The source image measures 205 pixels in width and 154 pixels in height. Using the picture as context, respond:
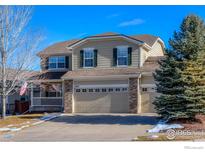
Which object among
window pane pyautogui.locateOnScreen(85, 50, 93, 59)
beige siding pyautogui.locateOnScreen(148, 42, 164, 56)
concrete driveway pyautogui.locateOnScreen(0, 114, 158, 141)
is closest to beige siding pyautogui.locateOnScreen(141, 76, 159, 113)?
beige siding pyautogui.locateOnScreen(148, 42, 164, 56)

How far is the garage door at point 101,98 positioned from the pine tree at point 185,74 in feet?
22.0

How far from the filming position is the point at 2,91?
A: 64.9ft

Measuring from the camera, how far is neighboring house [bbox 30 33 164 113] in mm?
21828

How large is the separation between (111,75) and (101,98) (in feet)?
5.13

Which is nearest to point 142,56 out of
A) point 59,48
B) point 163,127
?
point 59,48

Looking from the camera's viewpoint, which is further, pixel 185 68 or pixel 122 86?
pixel 122 86

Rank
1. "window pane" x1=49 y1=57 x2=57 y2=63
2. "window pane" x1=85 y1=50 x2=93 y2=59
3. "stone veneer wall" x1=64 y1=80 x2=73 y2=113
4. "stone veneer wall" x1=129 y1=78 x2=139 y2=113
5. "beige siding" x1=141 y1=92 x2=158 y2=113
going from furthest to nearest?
"window pane" x1=49 y1=57 x2=57 y2=63
"window pane" x1=85 y1=50 x2=93 y2=59
"stone veneer wall" x1=64 y1=80 x2=73 y2=113
"stone veneer wall" x1=129 y1=78 x2=139 y2=113
"beige siding" x1=141 y1=92 x2=158 y2=113

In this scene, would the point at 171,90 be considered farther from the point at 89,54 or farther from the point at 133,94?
the point at 89,54

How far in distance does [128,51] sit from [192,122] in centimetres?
945

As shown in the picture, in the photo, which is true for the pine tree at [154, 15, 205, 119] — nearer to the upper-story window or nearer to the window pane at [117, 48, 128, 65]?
the window pane at [117, 48, 128, 65]

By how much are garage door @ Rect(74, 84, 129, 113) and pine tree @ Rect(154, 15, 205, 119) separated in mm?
6698

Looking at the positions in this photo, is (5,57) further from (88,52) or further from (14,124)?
(88,52)

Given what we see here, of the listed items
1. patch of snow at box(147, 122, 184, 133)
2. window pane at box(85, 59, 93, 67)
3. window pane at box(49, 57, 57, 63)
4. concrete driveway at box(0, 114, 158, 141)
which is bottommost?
concrete driveway at box(0, 114, 158, 141)
